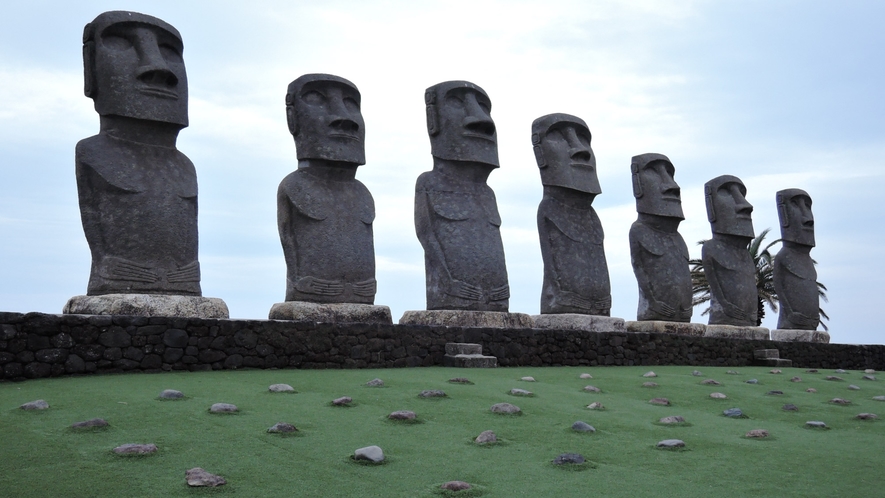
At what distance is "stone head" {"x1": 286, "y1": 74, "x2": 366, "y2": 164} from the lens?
12242mm

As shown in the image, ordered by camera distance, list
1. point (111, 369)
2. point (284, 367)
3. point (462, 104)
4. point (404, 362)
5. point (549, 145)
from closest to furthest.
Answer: point (111, 369) → point (284, 367) → point (404, 362) → point (462, 104) → point (549, 145)

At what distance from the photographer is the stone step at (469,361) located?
449 inches

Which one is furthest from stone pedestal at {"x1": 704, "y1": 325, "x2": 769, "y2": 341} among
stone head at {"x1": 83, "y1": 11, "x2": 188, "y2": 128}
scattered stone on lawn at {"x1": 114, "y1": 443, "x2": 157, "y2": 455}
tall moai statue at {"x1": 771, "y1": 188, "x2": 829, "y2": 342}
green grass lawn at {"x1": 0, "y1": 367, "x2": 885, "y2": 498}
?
scattered stone on lawn at {"x1": 114, "y1": 443, "x2": 157, "y2": 455}

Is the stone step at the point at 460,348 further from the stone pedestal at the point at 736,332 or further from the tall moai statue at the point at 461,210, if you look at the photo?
the stone pedestal at the point at 736,332

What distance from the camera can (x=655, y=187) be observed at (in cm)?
1658

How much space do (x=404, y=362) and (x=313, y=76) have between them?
4.17 m

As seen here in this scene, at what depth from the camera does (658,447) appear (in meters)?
6.57

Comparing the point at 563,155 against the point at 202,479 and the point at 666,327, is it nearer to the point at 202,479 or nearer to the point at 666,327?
the point at 666,327

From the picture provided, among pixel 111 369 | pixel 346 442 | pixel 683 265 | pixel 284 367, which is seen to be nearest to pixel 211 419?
pixel 346 442

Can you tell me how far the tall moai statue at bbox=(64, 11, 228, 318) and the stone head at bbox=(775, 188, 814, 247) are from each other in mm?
13195

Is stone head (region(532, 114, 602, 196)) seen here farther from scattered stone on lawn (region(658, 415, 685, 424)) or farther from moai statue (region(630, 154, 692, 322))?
scattered stone on lawn (region(658, 415, 685, 424))

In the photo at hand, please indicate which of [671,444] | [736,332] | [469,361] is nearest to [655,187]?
[736,332]

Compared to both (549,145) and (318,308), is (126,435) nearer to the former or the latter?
(318,308)

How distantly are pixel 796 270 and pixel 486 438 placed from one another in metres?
14.6
